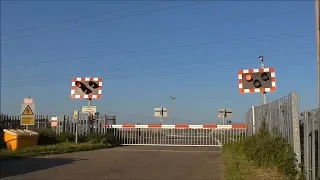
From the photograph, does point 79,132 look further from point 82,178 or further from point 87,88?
point 82,178

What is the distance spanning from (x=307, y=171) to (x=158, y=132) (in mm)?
19544

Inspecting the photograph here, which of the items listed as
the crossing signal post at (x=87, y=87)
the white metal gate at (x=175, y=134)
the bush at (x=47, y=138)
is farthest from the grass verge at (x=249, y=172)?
the white metal gate at (x=175, y=134)

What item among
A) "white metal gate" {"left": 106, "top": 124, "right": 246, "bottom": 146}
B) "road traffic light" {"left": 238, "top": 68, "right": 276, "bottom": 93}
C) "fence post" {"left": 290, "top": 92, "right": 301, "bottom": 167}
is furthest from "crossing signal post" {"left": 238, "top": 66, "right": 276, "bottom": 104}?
"fence post" {"left": 290, "top": 92, "right": 301, "bottom": 167}

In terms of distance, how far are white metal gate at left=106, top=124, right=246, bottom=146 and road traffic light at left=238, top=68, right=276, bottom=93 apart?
7.36m

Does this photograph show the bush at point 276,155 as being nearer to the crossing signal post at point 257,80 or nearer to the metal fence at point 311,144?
the metal fence at point 311,144

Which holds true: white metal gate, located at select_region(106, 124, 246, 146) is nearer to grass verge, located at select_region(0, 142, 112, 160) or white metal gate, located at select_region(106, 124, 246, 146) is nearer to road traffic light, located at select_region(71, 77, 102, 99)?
road traffic light, located at select_region(71, 77, 102, 99)

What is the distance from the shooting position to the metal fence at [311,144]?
877cm

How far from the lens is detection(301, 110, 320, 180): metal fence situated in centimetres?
877

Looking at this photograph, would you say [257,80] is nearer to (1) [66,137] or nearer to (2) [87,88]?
(2) [87,88]

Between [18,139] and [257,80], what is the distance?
1084 cm

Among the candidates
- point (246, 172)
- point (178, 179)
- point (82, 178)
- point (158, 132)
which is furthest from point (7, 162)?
point (158, 132)

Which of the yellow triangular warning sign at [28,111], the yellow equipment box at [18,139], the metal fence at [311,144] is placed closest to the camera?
the metal fence at [311,144]

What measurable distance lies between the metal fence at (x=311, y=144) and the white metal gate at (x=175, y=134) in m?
17.5

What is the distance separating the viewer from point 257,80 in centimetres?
1962
